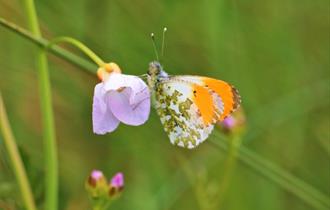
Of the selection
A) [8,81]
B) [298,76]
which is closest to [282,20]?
[298,76]

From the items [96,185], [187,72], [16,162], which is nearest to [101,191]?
[96,185]

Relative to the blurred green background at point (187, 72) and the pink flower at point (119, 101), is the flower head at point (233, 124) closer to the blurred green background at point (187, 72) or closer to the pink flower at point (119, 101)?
the blurred green background at point (187, 72)

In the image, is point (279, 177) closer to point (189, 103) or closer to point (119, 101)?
point (189, 103)

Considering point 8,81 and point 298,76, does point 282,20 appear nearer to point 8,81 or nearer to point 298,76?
point 298,76

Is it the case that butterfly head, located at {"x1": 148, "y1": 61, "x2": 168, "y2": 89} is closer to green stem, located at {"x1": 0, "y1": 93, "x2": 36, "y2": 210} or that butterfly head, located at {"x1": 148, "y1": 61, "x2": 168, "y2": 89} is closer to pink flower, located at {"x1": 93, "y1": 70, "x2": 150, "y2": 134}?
pink flower, located at {"x1": 93, "y1": 70, "x2": 150, "y2": 134}

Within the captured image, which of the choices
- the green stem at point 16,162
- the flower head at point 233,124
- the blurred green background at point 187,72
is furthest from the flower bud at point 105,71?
the blurred green background at point 187,72

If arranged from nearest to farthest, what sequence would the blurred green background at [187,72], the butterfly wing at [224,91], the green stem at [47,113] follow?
the green stem at [47,113] → the butterfly wing at [224,91] → the blurred green background at [187,72]
